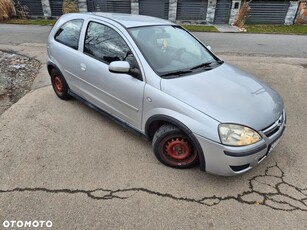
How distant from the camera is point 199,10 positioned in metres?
15.2

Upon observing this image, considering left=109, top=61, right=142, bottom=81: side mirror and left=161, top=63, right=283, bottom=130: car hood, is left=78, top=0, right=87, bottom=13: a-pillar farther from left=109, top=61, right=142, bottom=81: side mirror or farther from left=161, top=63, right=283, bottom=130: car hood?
left=161, top=63, right=283, bottom=130: car hood

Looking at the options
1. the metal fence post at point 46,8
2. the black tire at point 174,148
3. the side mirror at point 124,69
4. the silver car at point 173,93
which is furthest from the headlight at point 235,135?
the metal fence post at point 46,8

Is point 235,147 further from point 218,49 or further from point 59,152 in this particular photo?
point 218,49

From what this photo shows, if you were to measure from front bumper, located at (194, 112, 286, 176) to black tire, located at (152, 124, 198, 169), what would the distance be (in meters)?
0.27

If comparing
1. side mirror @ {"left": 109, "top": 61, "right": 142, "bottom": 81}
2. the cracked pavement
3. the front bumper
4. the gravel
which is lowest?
the gravel

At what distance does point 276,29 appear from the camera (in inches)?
558

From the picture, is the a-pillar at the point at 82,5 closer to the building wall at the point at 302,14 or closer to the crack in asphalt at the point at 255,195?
the building wall at the point at 302,14

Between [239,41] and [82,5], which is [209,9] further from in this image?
[82,5]

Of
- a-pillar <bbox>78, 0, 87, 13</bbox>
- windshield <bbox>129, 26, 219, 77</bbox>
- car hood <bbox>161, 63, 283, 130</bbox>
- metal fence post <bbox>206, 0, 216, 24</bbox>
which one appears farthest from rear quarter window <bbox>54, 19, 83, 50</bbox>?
metal fence post <bbox>206, 0, 216, 24</bbox>

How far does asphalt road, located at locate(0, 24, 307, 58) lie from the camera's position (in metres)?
8.76

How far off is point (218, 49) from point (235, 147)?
732 centimetres

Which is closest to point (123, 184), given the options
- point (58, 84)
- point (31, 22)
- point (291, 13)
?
point (58, 84)

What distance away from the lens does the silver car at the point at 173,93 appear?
256cm

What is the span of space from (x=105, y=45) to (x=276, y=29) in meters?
13.8
